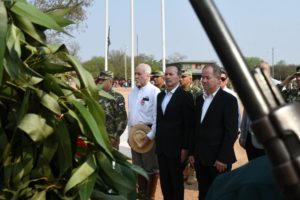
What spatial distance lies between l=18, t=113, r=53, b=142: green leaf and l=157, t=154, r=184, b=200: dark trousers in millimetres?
3852

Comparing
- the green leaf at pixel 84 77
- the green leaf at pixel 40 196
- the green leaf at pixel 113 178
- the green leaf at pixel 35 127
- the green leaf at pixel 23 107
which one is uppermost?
the green leaf at pixel 84 77

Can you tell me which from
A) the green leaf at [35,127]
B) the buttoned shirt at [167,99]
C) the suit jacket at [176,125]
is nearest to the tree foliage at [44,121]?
the green leaf at [35,127]

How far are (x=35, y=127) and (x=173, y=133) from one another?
3.87 m

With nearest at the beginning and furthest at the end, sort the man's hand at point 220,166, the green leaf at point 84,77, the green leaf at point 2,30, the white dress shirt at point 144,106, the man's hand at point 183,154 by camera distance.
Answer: the green leaf at point 2,30 → the green leaf at point 84,77 → the man's hand at point 220,166 → the man's hand at point 183,154 → the white dress shirt at point 144,106

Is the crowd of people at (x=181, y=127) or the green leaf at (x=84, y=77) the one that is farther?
the crowd of people at (x=181, y=127)

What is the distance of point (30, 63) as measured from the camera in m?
1.91

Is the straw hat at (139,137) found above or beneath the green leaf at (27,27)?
beneath

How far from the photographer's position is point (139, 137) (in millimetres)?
6250

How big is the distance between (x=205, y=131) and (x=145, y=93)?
150 cm

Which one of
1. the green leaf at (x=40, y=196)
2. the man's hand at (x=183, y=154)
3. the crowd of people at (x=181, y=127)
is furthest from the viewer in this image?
the man's hand at (x=183, y=154)

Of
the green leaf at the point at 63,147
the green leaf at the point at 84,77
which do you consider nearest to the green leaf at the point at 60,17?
the green leaf at the point at 84,77

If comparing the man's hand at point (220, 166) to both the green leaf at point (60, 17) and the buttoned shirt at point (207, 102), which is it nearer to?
the buttoned shirt at point (207, 102)

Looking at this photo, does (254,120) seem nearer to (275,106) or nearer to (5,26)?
(275,106)

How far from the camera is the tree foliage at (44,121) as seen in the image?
1823mm
